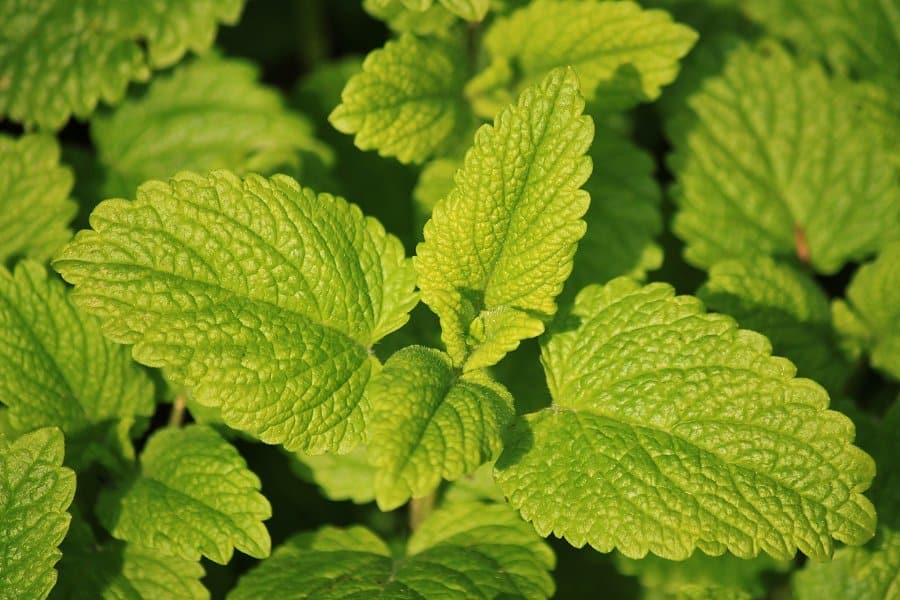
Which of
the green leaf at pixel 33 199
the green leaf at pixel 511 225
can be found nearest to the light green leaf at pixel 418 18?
the green leaf at pixel 511 225

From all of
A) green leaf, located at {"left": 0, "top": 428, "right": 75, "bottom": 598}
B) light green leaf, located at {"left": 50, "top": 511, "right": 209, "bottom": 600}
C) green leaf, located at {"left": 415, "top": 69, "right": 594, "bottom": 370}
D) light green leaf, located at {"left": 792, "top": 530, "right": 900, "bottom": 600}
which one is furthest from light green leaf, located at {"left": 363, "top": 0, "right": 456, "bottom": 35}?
light green leaf, located at {"left": 792, "top": 530, "right": 900, "bottom": 600}

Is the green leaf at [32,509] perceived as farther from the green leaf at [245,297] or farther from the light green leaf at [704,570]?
the light green leaf at [704,570]

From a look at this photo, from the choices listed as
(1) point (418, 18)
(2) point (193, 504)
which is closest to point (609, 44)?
(1) point (418, 18)

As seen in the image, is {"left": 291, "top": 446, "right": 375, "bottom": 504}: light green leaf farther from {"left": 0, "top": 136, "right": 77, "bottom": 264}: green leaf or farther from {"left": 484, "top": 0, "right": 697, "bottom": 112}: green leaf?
{"left": 484, "top": 0, "right": 697, "bottom": 112}: green leaf

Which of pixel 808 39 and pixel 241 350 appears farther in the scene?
pixel 808 39

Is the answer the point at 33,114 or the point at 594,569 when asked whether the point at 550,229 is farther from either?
the point at 33,114

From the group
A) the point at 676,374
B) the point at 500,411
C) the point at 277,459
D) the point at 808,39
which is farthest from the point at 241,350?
the point at 808,39
